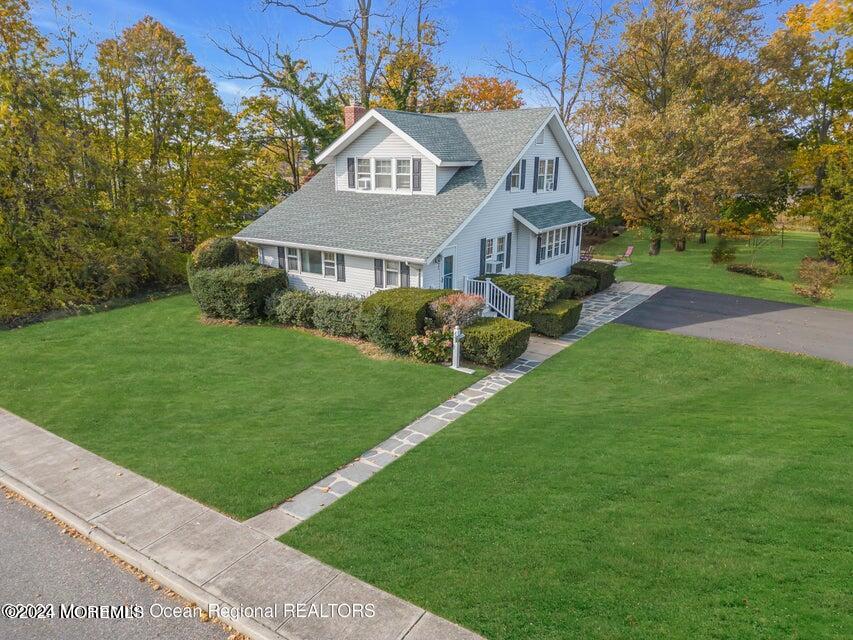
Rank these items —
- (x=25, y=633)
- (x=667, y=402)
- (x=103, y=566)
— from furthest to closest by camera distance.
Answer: (x=667, y=402), (x=103, y=566), (x=25, y=633)

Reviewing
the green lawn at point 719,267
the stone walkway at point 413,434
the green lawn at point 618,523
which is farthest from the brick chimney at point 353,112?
the green lawn at point 618,523

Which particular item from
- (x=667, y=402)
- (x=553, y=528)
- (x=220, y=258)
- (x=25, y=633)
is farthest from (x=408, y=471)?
(x=220, y=258)

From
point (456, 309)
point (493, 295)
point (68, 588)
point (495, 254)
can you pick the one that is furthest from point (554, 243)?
point (68, 588)

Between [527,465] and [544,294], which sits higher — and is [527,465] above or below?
below

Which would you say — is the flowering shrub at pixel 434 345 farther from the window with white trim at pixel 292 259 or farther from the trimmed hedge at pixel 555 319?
the window with white trim at pixel 292 259

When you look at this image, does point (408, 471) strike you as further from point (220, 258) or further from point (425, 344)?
point (220, 258)

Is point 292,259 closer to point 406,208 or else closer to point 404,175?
point 406,208

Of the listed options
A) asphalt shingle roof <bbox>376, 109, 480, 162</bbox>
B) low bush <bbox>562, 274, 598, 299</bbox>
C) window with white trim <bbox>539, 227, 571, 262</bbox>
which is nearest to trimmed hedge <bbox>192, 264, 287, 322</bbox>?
asphalt shingle roof <bbox>376, 109, 480, 162</bbox>

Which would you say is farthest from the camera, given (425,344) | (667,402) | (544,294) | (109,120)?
(109,120)
